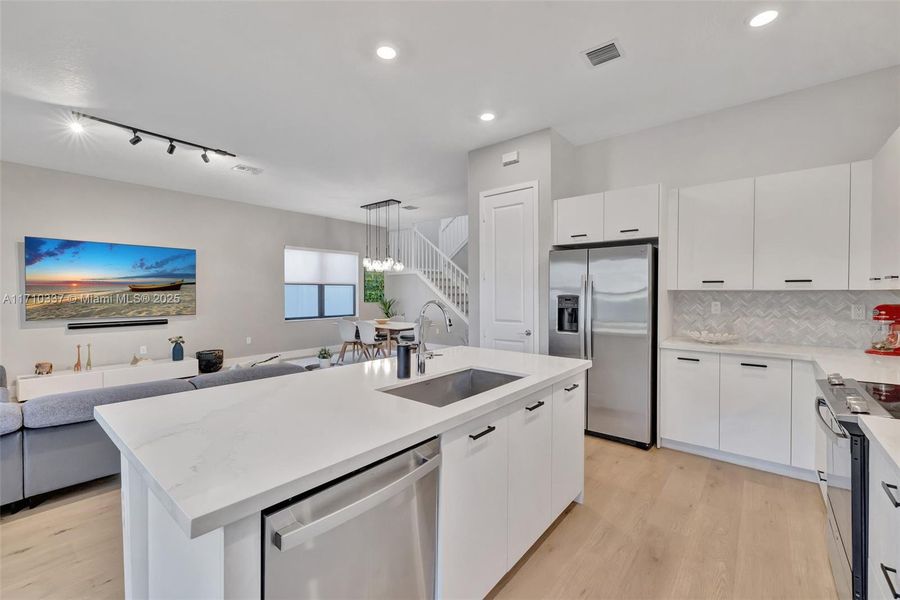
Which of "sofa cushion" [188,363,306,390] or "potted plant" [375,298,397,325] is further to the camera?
"potted plant" [375,298,397,325]

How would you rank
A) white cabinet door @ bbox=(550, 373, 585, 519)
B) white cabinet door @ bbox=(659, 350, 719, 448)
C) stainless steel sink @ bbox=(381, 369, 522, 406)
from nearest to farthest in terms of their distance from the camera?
stainless steel sink @ bbox=(381, 369, 522, 406) < white cabinet door @ bbox=(550, 373, 585, 519) < white cabinet door @ bbox=(659, 350, 719, 448)

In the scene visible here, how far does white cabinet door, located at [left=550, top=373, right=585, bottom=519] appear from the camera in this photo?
6.59ft

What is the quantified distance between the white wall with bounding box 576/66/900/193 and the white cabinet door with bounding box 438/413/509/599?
311cm

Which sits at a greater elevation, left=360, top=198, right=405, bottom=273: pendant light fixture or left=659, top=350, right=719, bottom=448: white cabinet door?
left=360, top=198, right=405, bottom=273: pendant light fixture

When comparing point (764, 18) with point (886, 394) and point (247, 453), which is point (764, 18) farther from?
point (247, 453)

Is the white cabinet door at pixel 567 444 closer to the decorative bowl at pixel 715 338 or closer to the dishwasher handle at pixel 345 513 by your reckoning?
the dishwasher handle at pixel 345 513

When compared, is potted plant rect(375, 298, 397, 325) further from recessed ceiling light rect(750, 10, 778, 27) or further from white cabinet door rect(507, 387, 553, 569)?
recessed ceiling light rect(750, 10, 778, 27)

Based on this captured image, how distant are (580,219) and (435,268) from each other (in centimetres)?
475

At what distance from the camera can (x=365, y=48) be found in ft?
7.88

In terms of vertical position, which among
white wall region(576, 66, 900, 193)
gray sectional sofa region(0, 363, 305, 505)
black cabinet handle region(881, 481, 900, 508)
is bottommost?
gray sectional sofa region(0, 363, 305, 505)

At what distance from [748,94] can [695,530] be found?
3154 millimetres

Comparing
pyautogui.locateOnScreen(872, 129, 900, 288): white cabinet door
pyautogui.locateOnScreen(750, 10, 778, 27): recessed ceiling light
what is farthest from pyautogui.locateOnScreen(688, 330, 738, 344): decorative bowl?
pyautogui.locateOnScreen(750, 10, 778, 27): recessed ceiling light

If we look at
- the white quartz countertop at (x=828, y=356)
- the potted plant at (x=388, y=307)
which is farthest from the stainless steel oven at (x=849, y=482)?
the potted plant at (x=388, y=307)

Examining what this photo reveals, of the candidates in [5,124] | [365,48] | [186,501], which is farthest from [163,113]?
[186,501]
